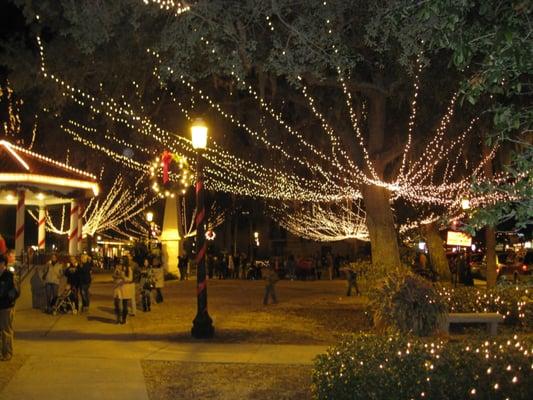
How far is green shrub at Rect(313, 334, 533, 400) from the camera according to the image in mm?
6945

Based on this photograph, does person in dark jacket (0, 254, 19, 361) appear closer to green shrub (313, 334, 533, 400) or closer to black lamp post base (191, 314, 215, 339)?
black lamp post base (191, 314, 215, 339)

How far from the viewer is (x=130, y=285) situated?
17.0 meters

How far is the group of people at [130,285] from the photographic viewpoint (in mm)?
16719

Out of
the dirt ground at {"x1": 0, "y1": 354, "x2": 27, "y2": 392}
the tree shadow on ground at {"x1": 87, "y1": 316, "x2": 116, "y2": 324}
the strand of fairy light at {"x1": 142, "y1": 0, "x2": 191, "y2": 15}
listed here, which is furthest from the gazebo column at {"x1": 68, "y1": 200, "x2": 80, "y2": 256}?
the strand of fairy light at {"x1": 142, "y1": 0, "x2": 191, "y2": 15}

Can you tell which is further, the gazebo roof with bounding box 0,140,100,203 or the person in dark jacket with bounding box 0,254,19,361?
the gazebo roof with bounding box 0,140,100,203

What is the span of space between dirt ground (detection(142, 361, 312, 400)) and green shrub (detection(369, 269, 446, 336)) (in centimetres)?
213

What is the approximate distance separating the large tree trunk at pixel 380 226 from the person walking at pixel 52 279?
8235 mm

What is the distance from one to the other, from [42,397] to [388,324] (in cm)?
637

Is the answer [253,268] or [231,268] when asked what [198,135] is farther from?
[231,268]

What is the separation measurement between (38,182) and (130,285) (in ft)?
16.4

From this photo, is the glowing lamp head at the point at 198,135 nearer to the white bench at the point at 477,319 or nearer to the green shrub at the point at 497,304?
the white bench at the point at 477,319

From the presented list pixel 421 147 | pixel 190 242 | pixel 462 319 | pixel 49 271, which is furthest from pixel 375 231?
pixel 190 242

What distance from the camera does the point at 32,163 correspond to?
67.8 feet

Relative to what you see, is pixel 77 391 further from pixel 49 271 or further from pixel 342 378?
pixel 49 271
